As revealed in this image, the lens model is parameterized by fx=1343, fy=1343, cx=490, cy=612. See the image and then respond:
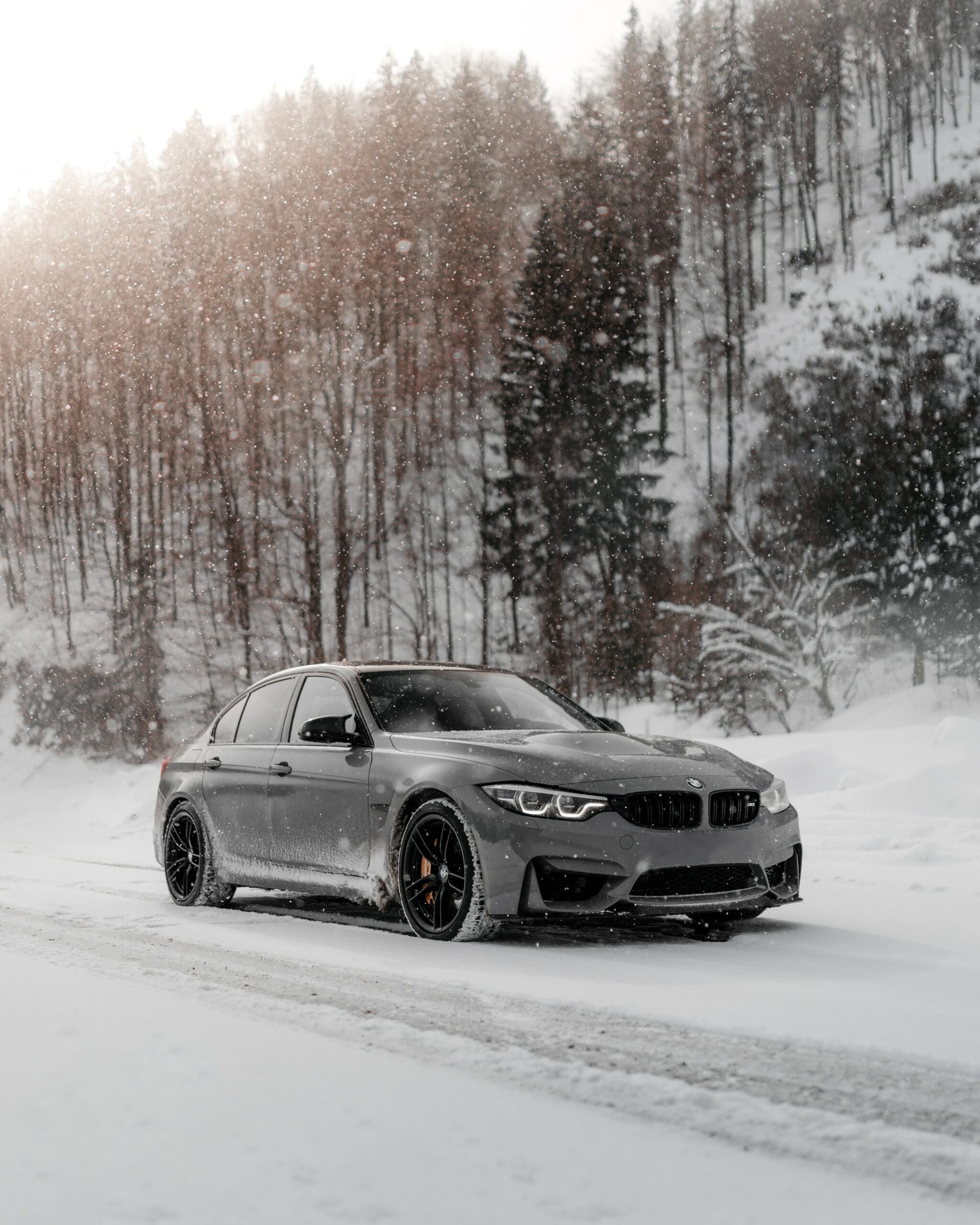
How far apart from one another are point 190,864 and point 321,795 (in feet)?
5.79

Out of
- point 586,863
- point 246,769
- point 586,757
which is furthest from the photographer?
point 246,769

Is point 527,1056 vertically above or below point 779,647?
below

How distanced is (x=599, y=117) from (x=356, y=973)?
45159mm

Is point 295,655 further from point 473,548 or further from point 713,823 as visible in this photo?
point 713,823

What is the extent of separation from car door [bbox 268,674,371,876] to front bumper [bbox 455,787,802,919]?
0.92 meters

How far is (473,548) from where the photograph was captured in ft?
123

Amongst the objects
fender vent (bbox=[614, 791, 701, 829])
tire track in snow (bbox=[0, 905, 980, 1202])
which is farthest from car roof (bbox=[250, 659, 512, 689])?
tire track in snow (bbox=[0, 905, 980, 1202])

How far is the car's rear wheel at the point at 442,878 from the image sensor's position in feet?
21.0

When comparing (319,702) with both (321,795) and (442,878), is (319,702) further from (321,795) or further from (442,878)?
(442,878)

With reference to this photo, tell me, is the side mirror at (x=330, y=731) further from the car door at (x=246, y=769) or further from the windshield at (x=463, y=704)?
the car door at (x=246, y=769)

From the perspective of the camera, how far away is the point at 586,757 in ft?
21.6

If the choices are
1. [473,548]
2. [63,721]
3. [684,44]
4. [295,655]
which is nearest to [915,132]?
[684,44]

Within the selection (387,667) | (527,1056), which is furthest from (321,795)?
(527,1056)

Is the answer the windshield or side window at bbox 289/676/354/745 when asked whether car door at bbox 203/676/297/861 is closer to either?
side window at bbox 289/676/354/745
